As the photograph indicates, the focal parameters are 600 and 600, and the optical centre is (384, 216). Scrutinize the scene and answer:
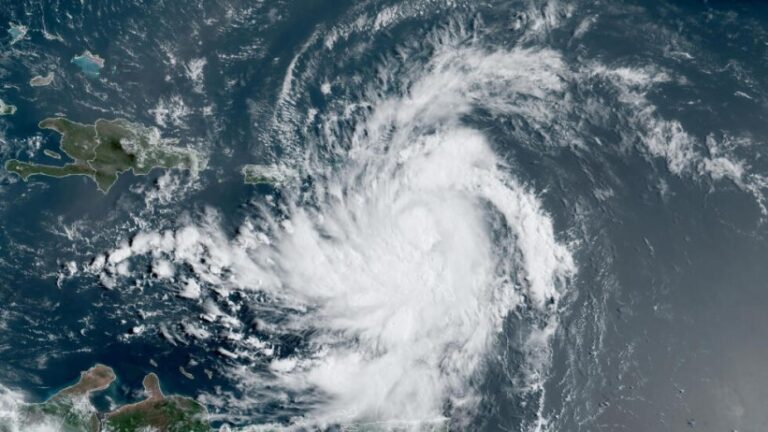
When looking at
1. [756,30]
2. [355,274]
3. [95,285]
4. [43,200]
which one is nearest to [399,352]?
[355,274]

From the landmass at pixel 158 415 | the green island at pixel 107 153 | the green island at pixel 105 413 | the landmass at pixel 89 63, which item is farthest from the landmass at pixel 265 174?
the landmass at pixel 158 415

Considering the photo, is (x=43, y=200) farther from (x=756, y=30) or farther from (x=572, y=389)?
(x=756, y=30)

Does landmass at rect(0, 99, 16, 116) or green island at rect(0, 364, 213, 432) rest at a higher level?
landmass at rect(0, 99, 16, 116)

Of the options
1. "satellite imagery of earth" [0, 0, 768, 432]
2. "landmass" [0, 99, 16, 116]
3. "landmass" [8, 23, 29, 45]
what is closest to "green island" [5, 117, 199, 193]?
"satellite imagery of earth" [0, 0, 768, 432]

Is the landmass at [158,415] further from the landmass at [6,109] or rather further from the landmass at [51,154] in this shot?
the landmass at [6,109]

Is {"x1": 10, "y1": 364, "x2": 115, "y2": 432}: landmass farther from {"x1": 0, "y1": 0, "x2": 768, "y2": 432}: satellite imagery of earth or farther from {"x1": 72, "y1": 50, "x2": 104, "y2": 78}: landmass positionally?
{"x1": 72, "y1": 50, "x2": 104, "y2": 78}: landmass

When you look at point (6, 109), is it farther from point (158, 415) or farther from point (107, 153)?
point (158, 415)

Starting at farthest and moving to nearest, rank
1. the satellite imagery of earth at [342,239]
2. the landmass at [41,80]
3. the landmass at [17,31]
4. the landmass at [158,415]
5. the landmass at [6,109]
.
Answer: the landmass at [17,31]
the landmass at [41,80]
the landmass at [6,109]
the landmass at [158,415]
the satellite imagery of earth at [342,239]
